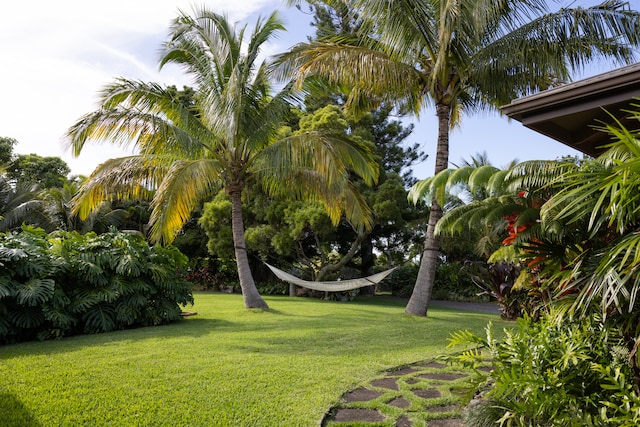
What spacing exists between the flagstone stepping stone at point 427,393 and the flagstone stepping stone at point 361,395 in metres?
0.27

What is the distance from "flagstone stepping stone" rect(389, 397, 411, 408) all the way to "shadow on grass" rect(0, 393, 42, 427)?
2135 mm

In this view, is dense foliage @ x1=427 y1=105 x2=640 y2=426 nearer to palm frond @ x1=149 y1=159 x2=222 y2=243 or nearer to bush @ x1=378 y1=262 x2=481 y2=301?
palm frond @ x1=149 y1=159 x2=222 y2=243

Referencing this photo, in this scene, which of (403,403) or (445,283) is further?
(445,283)

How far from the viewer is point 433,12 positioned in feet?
23.8

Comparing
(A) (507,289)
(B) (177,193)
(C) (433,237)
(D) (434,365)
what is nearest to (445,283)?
(A) (507,289)

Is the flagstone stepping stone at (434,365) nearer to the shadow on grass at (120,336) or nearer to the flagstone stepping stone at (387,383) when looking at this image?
the flagstone stepping stone at (387,383)

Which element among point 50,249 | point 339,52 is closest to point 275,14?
point 339,52

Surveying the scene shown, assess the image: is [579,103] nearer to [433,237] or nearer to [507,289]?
[433,237]

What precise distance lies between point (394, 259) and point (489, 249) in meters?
5.43

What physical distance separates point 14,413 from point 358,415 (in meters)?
2.06

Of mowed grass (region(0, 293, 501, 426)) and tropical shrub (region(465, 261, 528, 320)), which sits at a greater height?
tropical shrub (region(465, 261, 528, 320))

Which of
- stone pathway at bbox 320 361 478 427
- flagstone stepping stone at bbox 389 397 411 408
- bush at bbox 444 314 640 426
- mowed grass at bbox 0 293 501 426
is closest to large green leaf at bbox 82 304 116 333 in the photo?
mowed grass at bbox 0 293 501 426

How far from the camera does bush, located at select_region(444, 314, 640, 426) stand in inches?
85.4

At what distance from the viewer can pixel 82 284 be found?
571 cm
